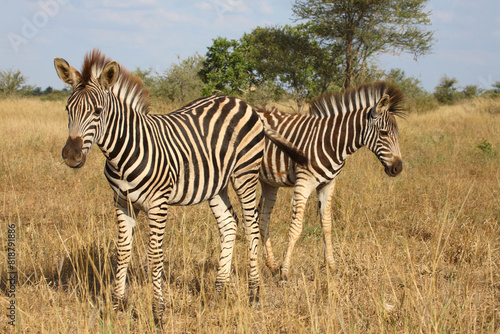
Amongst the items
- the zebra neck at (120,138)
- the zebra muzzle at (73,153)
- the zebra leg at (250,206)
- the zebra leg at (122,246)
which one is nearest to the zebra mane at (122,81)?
the zebra neck at (120,138)

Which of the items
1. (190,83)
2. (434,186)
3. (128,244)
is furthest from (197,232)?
(190,83)

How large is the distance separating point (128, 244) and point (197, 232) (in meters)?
1.82

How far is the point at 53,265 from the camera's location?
410cm

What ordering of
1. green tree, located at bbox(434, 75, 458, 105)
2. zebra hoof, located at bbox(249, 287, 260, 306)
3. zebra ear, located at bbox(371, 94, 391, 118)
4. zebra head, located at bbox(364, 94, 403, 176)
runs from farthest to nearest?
1. green tree, located at bbox(434, 75, 458, 105)
2. zebra head, located at bbox(364, 94, 403, 176)
3. zebra ear, located at bbox(371, 94, 391, 118)
4. zebra hoof, located at bbox(249, 287, 260, 306)

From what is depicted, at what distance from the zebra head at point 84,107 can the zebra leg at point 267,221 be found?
7.57ft

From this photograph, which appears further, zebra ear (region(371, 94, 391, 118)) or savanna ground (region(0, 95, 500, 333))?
zebra ear (region(371, 94, 391, 118))

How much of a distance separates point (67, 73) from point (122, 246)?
1441 millimetres

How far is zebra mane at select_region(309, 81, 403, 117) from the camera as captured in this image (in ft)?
15.5

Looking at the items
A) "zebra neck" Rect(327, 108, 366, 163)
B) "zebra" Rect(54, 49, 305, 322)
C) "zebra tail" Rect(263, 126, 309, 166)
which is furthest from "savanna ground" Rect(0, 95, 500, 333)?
"zebra tail" Rect(263, 126, 309, 166)

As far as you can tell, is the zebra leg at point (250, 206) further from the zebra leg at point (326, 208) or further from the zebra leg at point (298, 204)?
the zebra leg at point (326, 208)

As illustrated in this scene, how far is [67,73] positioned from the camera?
301cm

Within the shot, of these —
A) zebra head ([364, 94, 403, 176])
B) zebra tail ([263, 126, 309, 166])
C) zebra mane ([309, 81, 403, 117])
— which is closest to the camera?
zebra tail ([263, 126, 309, 166])

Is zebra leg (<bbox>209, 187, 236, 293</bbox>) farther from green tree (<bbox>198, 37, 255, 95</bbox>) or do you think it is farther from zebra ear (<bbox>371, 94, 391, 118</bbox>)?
green tree (<bbox>198, 37, 255, 95</bbox>)

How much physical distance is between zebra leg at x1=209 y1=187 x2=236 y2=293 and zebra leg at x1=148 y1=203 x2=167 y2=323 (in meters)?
0.77
